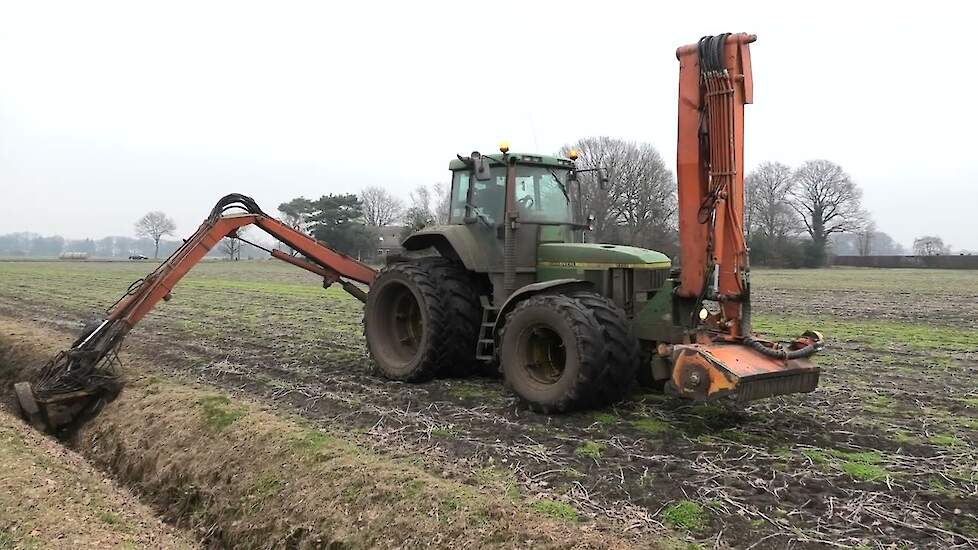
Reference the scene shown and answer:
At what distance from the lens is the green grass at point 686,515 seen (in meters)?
4.12

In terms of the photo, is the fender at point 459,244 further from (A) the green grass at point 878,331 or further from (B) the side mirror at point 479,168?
(A) the green grass at point 878,331

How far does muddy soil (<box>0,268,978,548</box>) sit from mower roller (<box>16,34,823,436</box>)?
1.41ft

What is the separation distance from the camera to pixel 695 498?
450 centimetres

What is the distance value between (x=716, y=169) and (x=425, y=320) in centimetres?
353

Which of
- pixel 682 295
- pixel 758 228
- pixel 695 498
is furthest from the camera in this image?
pixel 758 228

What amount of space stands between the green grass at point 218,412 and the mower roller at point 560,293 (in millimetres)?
1831

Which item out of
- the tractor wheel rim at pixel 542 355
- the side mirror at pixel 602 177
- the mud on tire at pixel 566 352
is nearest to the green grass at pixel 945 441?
the mud on tire at pixel 566 352

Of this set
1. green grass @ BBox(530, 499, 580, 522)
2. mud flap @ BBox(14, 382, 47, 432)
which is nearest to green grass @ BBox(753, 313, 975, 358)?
green grass @ BBox(530, 499, 580, 522)

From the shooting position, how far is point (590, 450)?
5473 millimetres

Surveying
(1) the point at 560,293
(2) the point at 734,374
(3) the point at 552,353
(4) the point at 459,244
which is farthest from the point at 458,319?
(2) the point at 734,374

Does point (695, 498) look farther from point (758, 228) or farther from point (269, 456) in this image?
point (758, 228)

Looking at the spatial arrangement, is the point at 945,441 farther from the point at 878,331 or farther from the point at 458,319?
the point at 878,331

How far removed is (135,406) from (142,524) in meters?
2.63

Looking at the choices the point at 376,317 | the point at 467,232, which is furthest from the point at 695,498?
the point at 376,317
